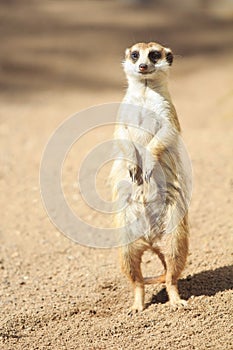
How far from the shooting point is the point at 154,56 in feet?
14.0

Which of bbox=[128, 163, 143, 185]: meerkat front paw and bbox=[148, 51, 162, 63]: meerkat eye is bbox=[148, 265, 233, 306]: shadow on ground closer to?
bbox=[128, 163, 143, 185]: meerkat front paw

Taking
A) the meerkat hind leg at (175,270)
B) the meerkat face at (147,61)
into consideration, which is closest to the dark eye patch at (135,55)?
the meerkat face at (147,61)

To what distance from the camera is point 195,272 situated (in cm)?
467

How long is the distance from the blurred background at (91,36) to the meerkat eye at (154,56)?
7150mm

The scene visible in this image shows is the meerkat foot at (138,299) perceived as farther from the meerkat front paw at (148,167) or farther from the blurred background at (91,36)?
the blurred background at (91,36)

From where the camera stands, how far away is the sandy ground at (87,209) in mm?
3883

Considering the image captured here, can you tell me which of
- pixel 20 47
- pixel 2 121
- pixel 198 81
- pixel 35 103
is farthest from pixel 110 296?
pixel 20 47

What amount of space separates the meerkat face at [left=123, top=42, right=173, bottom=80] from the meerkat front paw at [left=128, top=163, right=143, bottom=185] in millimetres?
562

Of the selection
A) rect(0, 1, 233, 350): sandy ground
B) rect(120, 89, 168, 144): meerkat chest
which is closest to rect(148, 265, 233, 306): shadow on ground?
rect(0, 1, 233, 350): sandy ground

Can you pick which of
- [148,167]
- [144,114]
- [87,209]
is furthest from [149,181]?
[87,209]

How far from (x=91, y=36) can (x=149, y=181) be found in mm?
10755

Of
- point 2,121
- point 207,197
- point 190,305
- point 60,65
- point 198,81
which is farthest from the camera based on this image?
point 60,65

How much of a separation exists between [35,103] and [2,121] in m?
1.43

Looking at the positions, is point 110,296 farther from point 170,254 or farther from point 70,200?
point 70,200
